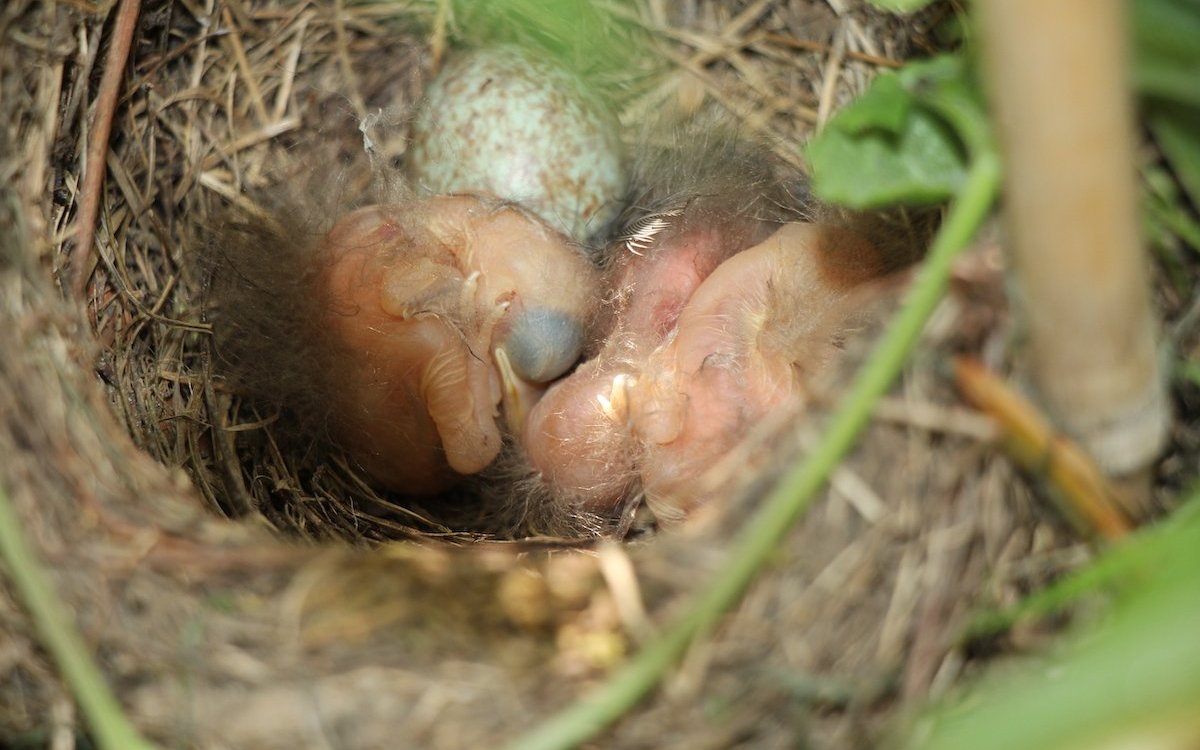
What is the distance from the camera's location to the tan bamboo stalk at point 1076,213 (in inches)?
25.0

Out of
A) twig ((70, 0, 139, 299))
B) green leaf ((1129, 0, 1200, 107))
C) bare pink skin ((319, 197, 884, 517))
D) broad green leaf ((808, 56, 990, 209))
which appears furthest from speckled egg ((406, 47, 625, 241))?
green leaf ((1129, 0, 1200, 107))

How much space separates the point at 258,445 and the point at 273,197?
0.38m

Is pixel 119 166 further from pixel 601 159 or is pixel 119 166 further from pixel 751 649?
pixel 751 649

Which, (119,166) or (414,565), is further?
(119,166)

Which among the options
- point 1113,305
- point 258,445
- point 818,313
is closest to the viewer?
point 1113,305

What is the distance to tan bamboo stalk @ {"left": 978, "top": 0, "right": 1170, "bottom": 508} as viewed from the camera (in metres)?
0.63

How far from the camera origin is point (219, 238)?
144 centimetres

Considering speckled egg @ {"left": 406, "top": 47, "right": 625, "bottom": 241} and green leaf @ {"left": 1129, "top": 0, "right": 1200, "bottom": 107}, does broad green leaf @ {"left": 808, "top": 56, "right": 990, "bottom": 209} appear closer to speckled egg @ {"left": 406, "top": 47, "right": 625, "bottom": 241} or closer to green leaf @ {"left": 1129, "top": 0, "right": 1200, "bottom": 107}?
green leaf @ {"left": 1129, "top": 0, "right": 1200, "bottom": 107}

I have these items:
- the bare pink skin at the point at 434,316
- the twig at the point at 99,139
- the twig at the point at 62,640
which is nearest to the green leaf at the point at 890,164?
the bare pink skin at the point at 434,316

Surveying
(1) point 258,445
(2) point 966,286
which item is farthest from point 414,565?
(1) point 258,445

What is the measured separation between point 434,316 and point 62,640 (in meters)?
0.69

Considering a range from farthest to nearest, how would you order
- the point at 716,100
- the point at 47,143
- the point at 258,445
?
the point at 716,100
the point at 258,445
the point at 47,143

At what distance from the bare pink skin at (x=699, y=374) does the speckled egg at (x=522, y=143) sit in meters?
0.21

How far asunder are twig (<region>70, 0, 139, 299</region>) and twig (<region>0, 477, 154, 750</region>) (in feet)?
1.53
